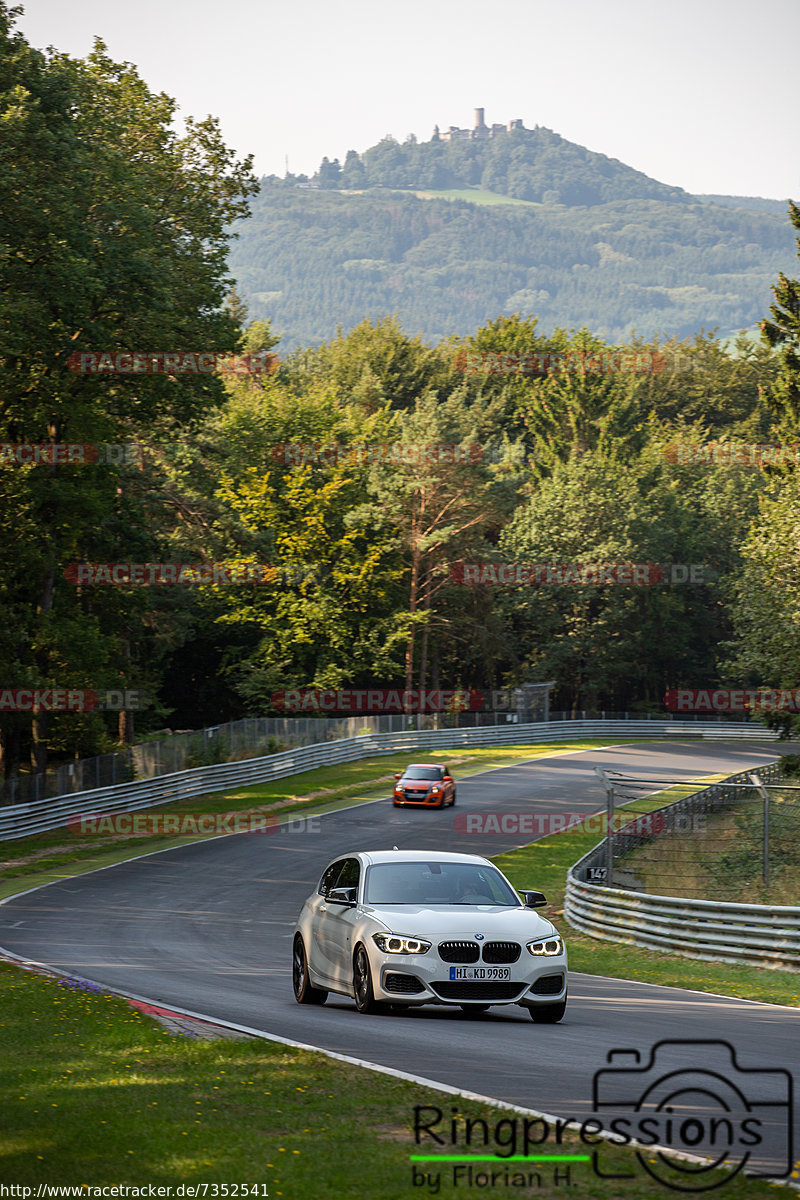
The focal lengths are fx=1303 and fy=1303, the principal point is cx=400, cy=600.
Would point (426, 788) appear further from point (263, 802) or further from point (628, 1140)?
point (628, 1140)

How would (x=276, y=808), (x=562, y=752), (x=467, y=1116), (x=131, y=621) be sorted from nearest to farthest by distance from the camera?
(x=467, y=1116), (x=276, y=808), (x=131, y=621), (x=562, y=752)

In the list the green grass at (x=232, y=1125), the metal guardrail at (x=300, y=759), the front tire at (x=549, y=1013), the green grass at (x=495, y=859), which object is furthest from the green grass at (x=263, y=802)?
the green grass at (x=232, y=1125)

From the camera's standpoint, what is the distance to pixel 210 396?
128ft

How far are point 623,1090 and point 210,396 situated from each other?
33050 millimetres

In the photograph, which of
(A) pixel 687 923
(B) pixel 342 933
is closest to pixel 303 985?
(B) pixel 342 933

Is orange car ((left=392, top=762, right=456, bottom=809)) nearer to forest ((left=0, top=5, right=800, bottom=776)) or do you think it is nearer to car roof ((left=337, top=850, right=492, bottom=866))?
forest ((left=0, top=5, right=800, bottom=776))

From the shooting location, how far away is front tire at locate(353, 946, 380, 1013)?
11320mm

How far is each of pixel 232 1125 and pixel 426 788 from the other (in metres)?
34.2

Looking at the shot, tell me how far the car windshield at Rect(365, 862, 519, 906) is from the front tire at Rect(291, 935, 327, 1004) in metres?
1.33

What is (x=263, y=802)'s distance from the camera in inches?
1682

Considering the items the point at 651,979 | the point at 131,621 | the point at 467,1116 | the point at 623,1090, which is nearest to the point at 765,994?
the point at 651,979

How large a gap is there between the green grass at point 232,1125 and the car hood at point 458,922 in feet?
6.20

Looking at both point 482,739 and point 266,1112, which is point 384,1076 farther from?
point 482,739

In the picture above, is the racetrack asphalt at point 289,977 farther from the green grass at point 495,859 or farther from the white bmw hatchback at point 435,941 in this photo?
the green grass at point 495,859
